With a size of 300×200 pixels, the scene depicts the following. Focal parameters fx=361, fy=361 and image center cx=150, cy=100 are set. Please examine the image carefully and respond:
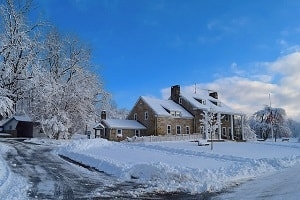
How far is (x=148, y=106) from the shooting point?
53719 mm

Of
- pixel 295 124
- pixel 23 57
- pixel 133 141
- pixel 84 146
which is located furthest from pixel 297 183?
pixel 295 124

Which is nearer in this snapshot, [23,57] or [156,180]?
[156,180]

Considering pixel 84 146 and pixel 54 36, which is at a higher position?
pixel 54 36

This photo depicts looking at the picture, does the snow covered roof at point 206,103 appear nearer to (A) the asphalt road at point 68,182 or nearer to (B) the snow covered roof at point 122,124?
(B) the snow covered roof at point 122,124

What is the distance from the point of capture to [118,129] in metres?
51.1

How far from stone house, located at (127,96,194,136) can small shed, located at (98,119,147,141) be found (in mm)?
1608

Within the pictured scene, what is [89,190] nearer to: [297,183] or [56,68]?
[297,183]

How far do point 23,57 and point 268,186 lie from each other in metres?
Answer: 27.2

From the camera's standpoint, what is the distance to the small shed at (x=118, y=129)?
5044 cm

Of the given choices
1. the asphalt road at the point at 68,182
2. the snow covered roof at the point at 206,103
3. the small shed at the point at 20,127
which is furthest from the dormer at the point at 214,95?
the asphalt road at the point at 68,182

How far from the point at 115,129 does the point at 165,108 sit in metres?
8.68

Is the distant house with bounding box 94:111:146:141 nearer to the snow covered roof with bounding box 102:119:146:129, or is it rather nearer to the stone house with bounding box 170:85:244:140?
the snow covered roof with bounding box 102:119:146:129

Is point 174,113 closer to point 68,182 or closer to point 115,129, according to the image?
point 115,129

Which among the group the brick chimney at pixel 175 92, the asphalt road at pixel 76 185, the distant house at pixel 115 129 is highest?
the brick chimney at pixel 175 92
